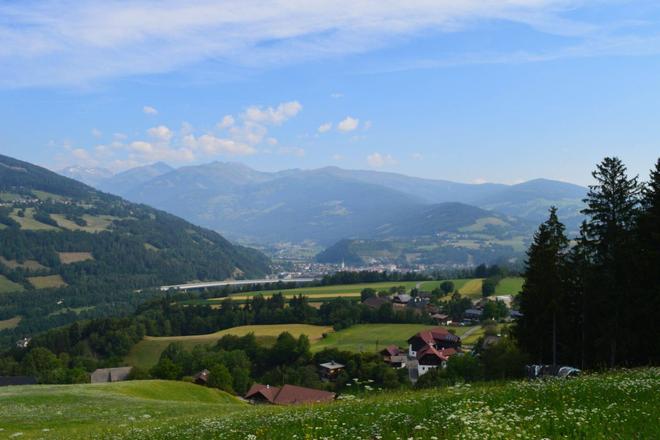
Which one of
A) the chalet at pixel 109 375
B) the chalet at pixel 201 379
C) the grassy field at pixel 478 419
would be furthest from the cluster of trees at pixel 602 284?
the chalet at pixel 109 375

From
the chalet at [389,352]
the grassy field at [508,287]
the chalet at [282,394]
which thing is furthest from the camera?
the grassy field at [508,287]

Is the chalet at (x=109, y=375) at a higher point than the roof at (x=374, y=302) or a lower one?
lower

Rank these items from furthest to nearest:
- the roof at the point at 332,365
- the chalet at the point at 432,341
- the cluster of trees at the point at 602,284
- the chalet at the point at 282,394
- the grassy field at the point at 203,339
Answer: the grassy field at the point at 203,339, the chalet at the point at 432,341, the roof at the point at 332,365, the chalet at the point at 282,394, the cluster of trees at the point at 602,284

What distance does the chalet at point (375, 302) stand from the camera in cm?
16335

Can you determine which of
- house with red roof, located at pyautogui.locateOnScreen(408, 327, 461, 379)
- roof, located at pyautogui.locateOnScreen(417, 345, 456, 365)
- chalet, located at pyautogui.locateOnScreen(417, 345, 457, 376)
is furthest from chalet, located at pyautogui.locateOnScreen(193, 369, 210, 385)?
roof, located at pyautogui.locateOnScreen(417, 345, 456, 365)

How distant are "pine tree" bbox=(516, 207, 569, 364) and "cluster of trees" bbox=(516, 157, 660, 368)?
0.09m

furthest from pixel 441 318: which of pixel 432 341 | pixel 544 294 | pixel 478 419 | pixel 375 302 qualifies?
pixel 478 419

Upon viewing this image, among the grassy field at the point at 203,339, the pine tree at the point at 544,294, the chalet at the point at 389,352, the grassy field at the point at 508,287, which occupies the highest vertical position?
the pine tree at the point at 544,294

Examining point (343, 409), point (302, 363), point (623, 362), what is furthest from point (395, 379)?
point (343, 409)

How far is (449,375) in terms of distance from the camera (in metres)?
75.9

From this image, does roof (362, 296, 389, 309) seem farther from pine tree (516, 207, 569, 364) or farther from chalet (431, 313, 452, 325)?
pine tree (516, 207, 569, 364)

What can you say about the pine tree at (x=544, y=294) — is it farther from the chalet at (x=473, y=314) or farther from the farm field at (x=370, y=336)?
the chalet at (x=473, y=314)

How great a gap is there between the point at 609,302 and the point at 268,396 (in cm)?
5738

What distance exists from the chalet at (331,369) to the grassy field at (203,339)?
82.8 feet
